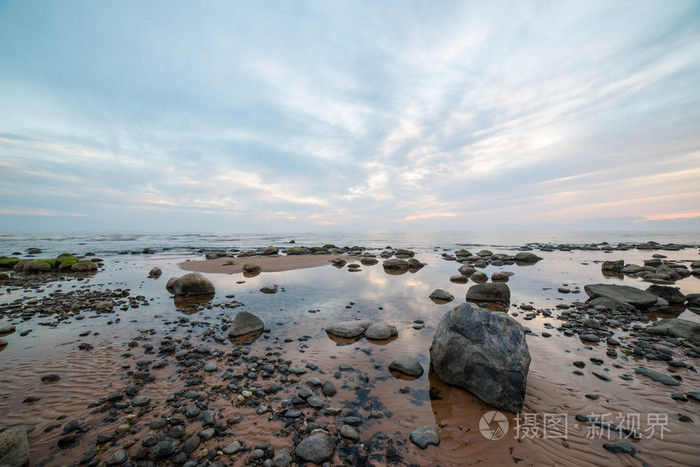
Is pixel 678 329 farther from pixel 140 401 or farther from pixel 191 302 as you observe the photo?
pixel 191 302

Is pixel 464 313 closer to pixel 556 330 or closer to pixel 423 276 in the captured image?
pixel 556 330

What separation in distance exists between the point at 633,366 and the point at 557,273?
61.9 feet

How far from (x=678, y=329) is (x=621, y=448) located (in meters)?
8.23

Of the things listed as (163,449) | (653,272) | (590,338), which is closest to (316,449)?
(163,449)

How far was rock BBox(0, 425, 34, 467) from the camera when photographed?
12.2 feet

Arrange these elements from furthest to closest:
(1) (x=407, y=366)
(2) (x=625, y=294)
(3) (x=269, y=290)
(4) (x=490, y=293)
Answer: (3) (x=269, y=290) < (4) (x=490, y=293) < (2) (x=625, y=294) < (1) (x=407, y=366)

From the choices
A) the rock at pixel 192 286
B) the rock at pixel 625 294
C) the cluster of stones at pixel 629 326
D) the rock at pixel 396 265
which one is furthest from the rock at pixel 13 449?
the rock at pixel 396 265

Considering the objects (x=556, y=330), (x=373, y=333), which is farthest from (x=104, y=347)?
(x=556, y=330)

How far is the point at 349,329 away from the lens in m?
9.17

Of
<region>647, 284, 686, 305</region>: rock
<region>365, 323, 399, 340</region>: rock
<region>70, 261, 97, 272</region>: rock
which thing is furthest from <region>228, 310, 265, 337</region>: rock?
<region>70, 261, 97, 272</region>: rock

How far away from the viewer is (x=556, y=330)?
954 centimetres

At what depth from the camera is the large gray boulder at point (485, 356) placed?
5.39 meters

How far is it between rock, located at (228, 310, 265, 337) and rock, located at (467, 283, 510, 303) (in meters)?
11.0
